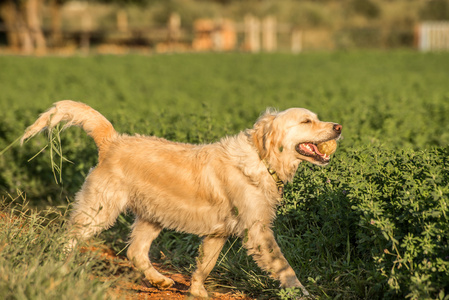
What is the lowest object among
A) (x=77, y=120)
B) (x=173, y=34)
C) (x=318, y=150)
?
(x=173, y=34)

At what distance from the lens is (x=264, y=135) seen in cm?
510

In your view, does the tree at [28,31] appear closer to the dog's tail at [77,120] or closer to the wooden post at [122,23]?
the wooden post at [122,23]

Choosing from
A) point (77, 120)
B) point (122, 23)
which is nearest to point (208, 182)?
point (77, 120)

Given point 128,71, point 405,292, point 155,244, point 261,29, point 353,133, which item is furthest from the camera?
point 261,29

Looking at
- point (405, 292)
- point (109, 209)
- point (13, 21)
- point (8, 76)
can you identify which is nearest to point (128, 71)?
point (8, 76)

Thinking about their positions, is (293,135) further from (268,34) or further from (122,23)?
(122,23)

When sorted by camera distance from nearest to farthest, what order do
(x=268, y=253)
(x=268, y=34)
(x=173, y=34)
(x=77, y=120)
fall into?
(x=268, y=253)
(x=77, y=120)
(x=268, y=34)
(x=173, y=34)

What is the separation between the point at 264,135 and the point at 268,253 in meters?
0.98

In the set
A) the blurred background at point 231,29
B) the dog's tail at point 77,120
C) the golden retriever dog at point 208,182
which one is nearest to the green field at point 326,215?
the golden retriever dog at point 208,182

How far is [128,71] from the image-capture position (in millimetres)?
24062

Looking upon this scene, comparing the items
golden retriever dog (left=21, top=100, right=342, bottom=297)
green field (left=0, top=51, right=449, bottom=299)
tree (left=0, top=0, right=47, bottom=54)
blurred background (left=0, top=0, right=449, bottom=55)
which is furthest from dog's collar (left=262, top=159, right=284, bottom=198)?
tree (left=0, top=0, right=47, bottom=54)

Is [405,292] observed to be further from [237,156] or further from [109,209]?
[109,209]

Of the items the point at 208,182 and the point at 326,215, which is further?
the point at 326,215

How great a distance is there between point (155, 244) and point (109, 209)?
1.48 meters
